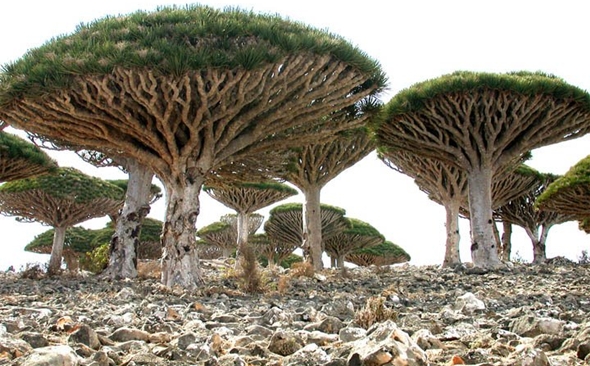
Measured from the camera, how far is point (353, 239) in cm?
2586

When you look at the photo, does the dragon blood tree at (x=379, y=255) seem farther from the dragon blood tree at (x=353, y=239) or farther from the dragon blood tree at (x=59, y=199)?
Result: the dragon blood tree at (x=59, y=199)

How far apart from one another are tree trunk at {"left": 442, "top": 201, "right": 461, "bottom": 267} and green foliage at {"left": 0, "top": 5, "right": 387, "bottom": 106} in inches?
289

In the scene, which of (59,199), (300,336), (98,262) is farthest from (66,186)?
(300,336)

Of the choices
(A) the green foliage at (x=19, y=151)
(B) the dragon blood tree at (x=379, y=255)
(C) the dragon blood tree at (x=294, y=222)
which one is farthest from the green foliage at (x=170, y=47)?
(B) the dragon blood tree at (x=379, y=255)

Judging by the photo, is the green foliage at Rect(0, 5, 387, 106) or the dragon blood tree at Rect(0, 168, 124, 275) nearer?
the green foliage at Rect(0, 5, 387, 106)

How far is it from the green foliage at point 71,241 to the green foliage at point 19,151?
11600 millimetres

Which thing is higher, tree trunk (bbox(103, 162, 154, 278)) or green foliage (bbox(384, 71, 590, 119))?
green foliage (bbox(384, 71, 590, 119))

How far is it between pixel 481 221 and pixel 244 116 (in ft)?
19.1

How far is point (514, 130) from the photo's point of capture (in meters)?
10.8

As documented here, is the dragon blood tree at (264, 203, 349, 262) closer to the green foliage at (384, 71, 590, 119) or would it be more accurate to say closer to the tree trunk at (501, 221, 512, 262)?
the tree trunk at (501, 221, 512, 262)

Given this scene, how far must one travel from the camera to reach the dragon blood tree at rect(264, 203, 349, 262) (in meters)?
22.1

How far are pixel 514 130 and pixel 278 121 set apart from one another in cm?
532

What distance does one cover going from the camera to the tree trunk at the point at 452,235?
541 inches

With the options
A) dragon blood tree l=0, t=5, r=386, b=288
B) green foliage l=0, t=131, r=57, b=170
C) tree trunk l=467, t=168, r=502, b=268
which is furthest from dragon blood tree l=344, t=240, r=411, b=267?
dragon blood tree l=0, t=5, r=386, b=288
